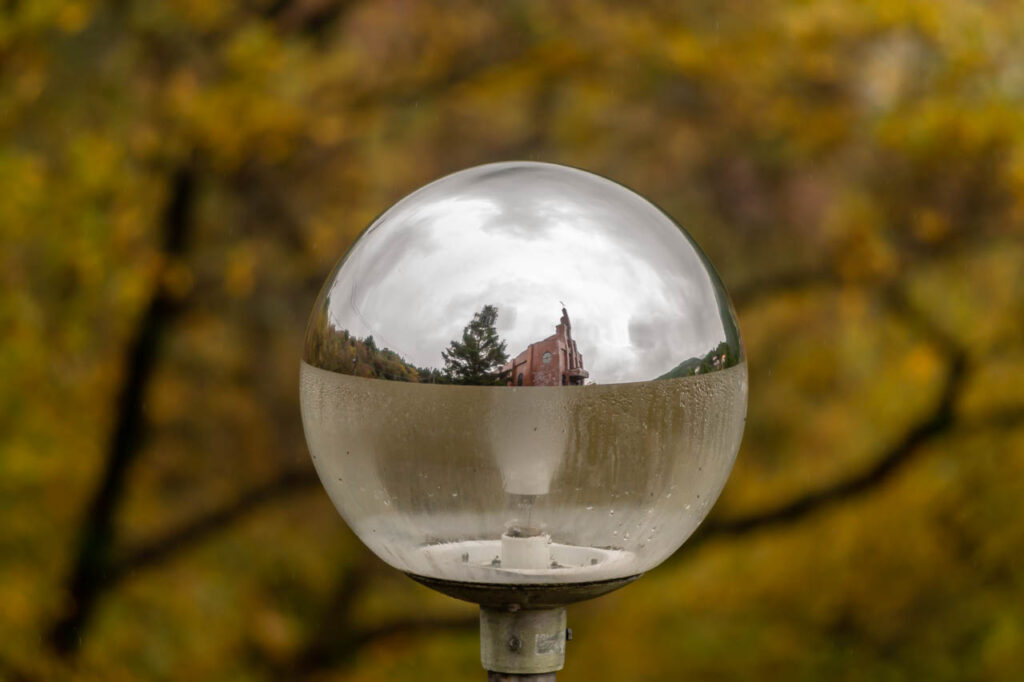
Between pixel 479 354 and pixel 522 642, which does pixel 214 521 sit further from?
pixel 479 354

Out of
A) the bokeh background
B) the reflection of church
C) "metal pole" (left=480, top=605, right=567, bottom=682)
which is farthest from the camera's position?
the bokeh background

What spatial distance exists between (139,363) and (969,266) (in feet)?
9.48

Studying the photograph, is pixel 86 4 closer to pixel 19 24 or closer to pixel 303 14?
pixel 19 24

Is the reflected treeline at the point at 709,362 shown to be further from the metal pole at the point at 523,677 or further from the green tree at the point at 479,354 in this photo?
the metal pole at the point at 523,677

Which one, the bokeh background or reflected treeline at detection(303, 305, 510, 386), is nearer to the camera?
reflected treeline at detection(303, 305, 510, 386)

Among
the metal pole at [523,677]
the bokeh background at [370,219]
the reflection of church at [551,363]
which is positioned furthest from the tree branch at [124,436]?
the reflection of church at [551,363]

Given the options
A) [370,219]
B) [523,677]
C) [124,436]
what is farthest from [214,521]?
[523,677]

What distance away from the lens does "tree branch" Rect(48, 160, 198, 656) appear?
443 centimetres

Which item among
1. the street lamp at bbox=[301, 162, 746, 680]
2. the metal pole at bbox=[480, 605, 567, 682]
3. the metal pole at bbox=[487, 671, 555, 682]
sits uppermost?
the street lamp at bbox=[301, 162, 746, 680]

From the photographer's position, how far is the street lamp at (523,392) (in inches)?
49.4

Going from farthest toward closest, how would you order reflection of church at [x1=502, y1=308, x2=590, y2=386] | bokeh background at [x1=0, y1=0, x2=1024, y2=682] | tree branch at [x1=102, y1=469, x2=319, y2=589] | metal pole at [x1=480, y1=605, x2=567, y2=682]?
tree branch at [x1=102, y1=469, x2=319, y2=589] → bokeh background at [x1=0, y1=0, x2=1024, y2=682] → metal pole at [x1=480, y1=605, x2=567, y2=682] → reflection of church at [x1=502, y1=308, x2=590, y2=386]

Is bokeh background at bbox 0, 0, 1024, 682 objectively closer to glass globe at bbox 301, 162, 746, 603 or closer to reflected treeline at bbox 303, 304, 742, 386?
glass globe at bbox 301, 162, 746, 603

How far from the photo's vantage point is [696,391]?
1.33 m

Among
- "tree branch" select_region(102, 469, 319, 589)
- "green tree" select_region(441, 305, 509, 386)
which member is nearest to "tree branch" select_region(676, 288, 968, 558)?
"tree branch" select_region(102, 469, 319, 589)
